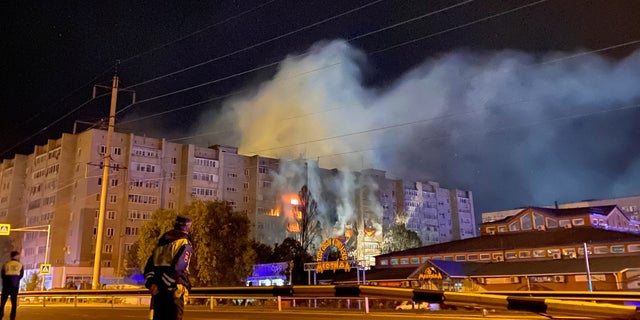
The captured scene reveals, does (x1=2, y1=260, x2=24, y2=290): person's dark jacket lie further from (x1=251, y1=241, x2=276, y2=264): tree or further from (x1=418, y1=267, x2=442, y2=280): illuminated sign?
(x1=251, y1=241, x2=276, y2=264): tree

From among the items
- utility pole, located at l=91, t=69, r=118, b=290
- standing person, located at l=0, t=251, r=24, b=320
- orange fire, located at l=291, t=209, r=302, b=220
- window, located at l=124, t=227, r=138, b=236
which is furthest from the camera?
orange fire, located at l=291, t=209, r=302, b=220

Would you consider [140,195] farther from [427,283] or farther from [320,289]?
[320,289]

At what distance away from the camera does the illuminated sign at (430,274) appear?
5200 cm

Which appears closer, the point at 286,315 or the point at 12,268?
the point at 12,268

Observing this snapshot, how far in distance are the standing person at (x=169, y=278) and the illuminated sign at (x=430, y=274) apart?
46.9 meters

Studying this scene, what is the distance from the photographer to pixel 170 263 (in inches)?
304

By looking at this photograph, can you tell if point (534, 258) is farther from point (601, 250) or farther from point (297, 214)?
point (297, 214)

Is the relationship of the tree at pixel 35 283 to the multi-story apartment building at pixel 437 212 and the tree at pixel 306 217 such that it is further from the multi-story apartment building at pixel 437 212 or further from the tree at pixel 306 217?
the multi-story apartment building at pixel 437 212

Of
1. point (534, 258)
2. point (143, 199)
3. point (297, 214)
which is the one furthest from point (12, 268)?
point (297, 214)

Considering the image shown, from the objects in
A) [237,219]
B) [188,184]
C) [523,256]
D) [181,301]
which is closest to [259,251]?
[237,219]

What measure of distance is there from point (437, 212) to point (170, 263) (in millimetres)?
163914

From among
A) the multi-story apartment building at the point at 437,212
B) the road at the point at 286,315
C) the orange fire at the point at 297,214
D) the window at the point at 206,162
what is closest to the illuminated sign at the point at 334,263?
the road at the point at 286,315

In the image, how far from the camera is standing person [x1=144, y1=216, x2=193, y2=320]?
7648mm

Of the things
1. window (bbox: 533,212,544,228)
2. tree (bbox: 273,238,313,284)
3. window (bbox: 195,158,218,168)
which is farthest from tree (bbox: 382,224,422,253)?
window (bbox: 533,212,544,228)
